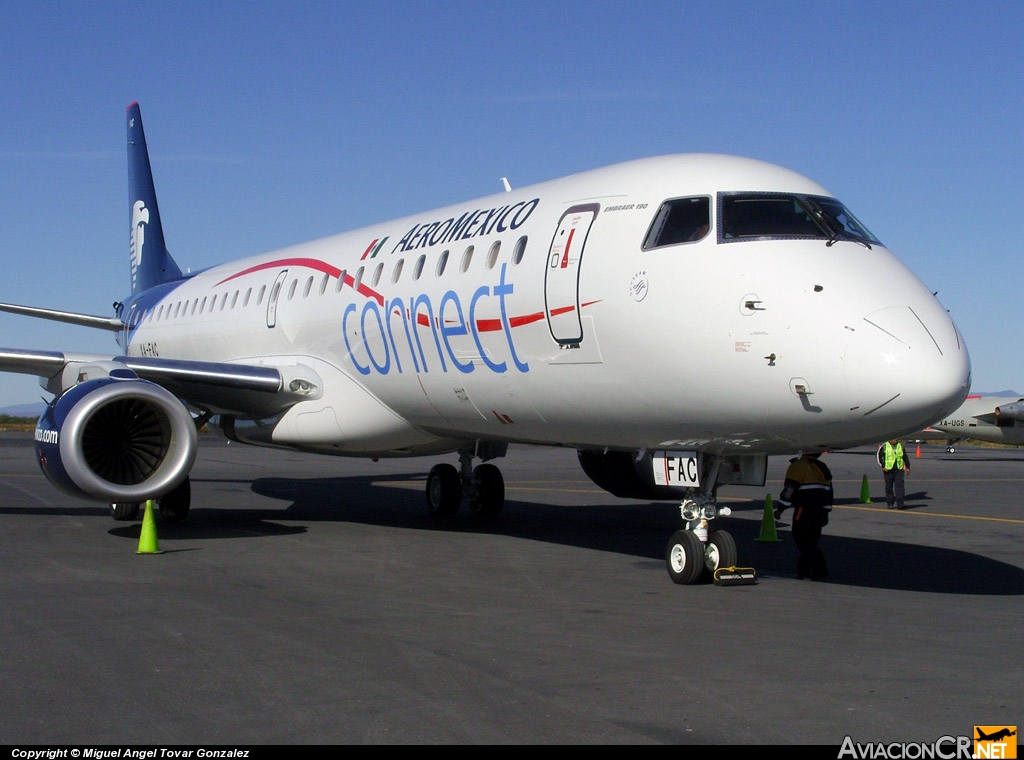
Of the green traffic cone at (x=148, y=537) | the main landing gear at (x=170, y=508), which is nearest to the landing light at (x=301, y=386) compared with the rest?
the main landing gear at (x=170, y=508)

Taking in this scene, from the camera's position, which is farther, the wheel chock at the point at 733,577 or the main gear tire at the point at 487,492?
the main gear tire at the point at 487,492

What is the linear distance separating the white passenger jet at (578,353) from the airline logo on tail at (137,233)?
29.9 feet

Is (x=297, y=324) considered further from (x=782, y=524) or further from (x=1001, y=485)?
(x=1001, y=485)

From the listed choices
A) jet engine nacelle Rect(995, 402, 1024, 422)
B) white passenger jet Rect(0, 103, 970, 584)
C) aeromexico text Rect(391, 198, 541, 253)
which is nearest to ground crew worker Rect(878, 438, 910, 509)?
white passenger jet Rect(0, 103, 970, 584)

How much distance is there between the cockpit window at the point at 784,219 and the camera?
32.6 ft

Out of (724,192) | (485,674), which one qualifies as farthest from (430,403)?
Answer: (485,674)

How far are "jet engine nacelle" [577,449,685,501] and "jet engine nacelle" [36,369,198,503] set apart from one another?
5.42m

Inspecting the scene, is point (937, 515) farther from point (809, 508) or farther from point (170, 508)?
point (170, 508)

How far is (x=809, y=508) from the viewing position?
11.7 m

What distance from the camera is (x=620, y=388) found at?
1054 cm

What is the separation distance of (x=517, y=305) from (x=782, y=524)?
809 cm

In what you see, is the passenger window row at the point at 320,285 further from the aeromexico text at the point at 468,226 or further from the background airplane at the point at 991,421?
the background airplane at the point at 991,421

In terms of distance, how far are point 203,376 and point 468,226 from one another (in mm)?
4458

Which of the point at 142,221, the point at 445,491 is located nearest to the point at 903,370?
the point at 445,491
